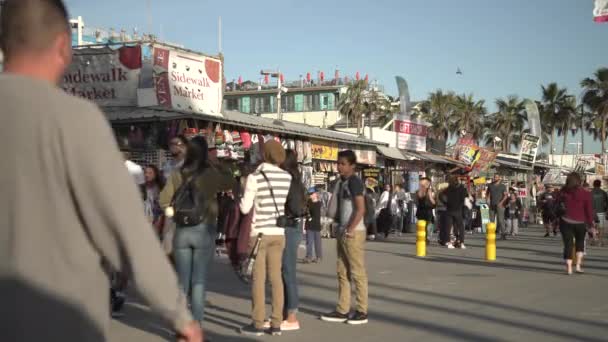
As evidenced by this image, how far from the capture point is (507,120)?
318 feet

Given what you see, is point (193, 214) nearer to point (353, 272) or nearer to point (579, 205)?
point (353, 272)

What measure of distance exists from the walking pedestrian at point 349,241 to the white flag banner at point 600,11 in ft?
22.7

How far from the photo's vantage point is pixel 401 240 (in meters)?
26.3

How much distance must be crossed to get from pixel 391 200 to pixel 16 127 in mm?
27302

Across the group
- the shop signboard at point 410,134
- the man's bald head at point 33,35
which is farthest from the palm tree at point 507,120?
the man's bald head at point 33,35

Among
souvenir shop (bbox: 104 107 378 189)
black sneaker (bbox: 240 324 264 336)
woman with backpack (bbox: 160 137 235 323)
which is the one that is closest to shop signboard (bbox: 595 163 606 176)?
souvenir shop (bbox: 104 107 378 189)

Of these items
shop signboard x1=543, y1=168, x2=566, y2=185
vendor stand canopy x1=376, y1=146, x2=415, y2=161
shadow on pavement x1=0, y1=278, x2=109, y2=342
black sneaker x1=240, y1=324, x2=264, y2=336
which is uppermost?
vendor stand canopy x1=376, y1=146, x2=415, y2=161

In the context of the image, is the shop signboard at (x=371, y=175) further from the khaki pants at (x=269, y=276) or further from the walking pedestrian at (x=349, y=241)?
the khaki pants at (x=269, y=276)

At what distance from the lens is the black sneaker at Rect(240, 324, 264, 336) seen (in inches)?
348

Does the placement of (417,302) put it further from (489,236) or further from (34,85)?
(34,85)

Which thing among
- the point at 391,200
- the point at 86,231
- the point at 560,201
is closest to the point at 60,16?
the point at 86,231

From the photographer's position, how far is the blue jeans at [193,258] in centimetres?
789

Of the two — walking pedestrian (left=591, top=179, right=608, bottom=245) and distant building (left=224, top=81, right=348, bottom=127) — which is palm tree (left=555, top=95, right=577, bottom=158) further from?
walking pedestrian (left=591, top=179, right=608, bottom=245)

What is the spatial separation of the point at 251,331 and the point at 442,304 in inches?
126
